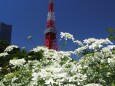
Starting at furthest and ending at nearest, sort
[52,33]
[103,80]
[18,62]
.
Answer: [52,33]
[18,62]
[103,80]

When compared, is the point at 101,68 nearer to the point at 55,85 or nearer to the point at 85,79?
the point at 85,79

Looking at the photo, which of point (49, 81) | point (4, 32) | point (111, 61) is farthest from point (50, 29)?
point (49, 81)

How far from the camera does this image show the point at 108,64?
6.08 metres

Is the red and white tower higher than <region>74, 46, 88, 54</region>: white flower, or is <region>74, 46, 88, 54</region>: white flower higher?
the red and white tower

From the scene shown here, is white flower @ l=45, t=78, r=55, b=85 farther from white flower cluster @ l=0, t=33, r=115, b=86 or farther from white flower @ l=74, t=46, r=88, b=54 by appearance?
white flower @ l=74, t=46, r=88, b=54

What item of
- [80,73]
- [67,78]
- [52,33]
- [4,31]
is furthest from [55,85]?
[4,31]

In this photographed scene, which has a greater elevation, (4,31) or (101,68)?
(4,31)

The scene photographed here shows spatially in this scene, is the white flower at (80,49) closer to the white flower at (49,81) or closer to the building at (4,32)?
the white flower at (49,81)

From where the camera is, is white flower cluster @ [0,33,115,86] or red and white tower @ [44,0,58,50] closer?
white flower cluster @ [0,33,115,86]

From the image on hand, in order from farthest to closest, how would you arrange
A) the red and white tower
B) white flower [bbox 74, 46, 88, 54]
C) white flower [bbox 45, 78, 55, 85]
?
the red and white tower < white flower [bbox 74, 46, 88, 54] < white flower [bbox 45, 78, 55, 85]

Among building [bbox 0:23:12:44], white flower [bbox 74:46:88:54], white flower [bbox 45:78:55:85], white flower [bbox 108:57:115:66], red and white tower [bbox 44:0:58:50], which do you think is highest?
building [bbox 0:23:12:44]

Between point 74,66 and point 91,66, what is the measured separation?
23cm

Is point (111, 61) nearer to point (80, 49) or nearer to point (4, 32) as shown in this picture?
point (80, 49)

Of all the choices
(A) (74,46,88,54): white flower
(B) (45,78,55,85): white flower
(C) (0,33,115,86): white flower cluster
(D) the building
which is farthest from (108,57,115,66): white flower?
(D) the building
